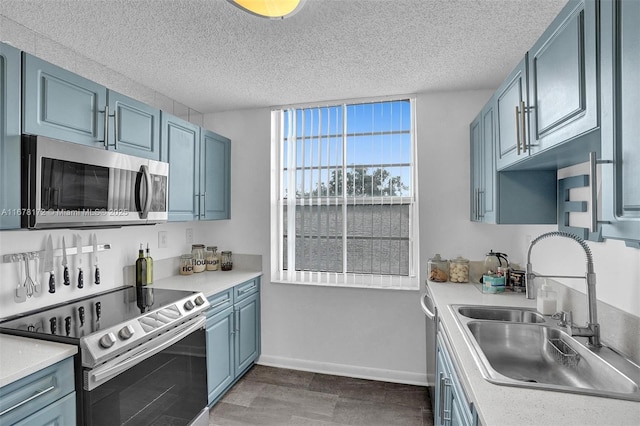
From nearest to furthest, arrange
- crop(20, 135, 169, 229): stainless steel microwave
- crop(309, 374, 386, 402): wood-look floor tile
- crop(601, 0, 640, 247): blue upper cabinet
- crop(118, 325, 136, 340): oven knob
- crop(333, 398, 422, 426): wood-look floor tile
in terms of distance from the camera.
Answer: crop(601, 0, 640, 247): blue upper cabinet → crop(20, 135, 169, 229): stainless steel microwave → crop(118, 325, 136, 340): oven knob → crop(333, 398, 422, 426): wood-look floor tile → crop(309, 374, 386, 402): wood-look floor tile

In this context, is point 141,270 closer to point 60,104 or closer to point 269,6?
point 60,104

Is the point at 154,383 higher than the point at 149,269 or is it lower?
lower

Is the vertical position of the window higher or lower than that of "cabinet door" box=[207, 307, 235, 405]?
higher

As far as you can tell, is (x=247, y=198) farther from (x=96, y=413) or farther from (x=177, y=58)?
(x=96, y=413)

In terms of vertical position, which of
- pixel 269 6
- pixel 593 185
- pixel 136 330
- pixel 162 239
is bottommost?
pixel 136 330

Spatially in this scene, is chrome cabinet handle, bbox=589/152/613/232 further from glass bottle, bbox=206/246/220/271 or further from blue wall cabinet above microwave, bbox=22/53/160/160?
glass bottle, bbox=206/246/220/271

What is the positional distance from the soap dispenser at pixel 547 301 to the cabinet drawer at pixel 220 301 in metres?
2.03

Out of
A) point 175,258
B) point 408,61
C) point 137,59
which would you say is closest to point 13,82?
point 137,59

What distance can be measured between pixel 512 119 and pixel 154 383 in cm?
224

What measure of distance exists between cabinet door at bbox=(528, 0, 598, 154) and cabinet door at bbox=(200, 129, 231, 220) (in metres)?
2.37

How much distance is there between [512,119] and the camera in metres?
1.63

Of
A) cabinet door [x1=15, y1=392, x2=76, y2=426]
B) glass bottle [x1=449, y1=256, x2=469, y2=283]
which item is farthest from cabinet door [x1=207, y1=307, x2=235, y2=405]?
glass bottle [x1=449, y1=256, x2=469, y2=283]

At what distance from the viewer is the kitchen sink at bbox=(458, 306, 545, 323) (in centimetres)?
184

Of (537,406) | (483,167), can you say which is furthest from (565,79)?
(483,167)
